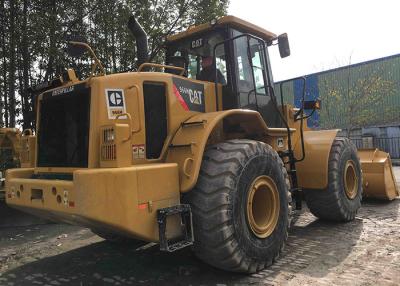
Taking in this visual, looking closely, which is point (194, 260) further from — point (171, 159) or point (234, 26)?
point (234, 26)

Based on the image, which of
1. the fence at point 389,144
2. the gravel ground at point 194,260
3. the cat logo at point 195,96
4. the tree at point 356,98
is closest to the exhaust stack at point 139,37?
the cat logo at point 195,96

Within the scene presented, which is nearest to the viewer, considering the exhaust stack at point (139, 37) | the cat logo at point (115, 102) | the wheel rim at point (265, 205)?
the cat logo at point (115, 102)

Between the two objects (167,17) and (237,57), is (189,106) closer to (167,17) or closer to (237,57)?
(237,57)

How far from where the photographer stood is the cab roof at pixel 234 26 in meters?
5.38

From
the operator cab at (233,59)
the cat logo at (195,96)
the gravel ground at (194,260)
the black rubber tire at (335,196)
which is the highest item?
the operator cab at (233,59)

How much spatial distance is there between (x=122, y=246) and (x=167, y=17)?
9.60 metres

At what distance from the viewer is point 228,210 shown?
4.05 metres

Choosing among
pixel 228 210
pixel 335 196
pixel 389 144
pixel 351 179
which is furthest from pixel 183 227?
pixel 389 144

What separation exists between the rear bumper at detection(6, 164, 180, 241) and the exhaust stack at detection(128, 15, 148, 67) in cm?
181

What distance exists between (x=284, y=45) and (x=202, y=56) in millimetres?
1050

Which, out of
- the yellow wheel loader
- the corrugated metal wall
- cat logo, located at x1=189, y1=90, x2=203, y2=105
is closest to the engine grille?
the yellow wheel loader

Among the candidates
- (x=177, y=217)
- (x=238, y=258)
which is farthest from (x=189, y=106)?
(x=238, y=258)

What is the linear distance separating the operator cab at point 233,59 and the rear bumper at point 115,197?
168 centimetres

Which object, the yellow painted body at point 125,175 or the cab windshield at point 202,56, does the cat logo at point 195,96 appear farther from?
the cab windshield at point 202,56
